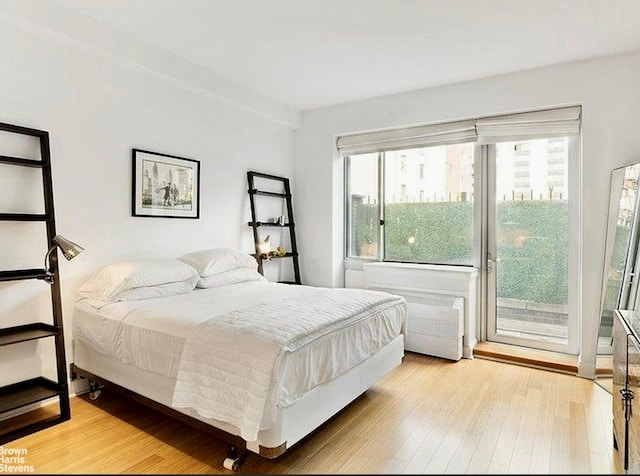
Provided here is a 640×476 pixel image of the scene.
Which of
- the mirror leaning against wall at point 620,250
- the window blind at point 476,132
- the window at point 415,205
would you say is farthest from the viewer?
the window at point 415,205

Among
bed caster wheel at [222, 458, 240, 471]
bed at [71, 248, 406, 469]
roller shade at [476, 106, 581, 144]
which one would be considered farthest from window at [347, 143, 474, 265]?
bed caster wheel at [222, 458, 240, 471]

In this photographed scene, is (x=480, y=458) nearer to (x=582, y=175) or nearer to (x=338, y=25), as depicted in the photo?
(x=582, y=175)

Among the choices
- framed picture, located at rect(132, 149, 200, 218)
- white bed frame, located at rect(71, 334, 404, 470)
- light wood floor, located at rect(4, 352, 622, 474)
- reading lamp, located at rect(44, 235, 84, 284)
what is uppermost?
framed picture, located at rect(132, 149, 200, 218)

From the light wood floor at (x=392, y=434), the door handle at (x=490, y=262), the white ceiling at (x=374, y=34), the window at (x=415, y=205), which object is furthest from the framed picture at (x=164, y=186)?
the door handle at (x=490, y=262)

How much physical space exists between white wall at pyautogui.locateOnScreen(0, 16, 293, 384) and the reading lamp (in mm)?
237

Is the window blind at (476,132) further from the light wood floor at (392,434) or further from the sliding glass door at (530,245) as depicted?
the light wood floor at (392,434)

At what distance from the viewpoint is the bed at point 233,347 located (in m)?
1.81

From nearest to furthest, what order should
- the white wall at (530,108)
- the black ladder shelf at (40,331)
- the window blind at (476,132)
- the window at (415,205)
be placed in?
1. the black ladder shelf at (40,331)
2. the white wall at (530,108)
3. the window blind at (476,132)
4. the window at (415,205)

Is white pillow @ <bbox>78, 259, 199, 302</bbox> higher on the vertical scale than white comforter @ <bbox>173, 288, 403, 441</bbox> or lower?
higher

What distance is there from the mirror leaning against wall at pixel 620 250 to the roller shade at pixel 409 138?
1285mm

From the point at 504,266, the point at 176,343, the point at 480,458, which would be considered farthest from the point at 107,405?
the point at 504,266

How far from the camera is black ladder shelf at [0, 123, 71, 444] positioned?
226cm

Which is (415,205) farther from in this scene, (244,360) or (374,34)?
(244,360)

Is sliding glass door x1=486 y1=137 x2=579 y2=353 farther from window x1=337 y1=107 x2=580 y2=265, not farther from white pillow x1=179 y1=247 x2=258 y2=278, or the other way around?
white pillow x1=179 y1=247 x2=258 y2=278
